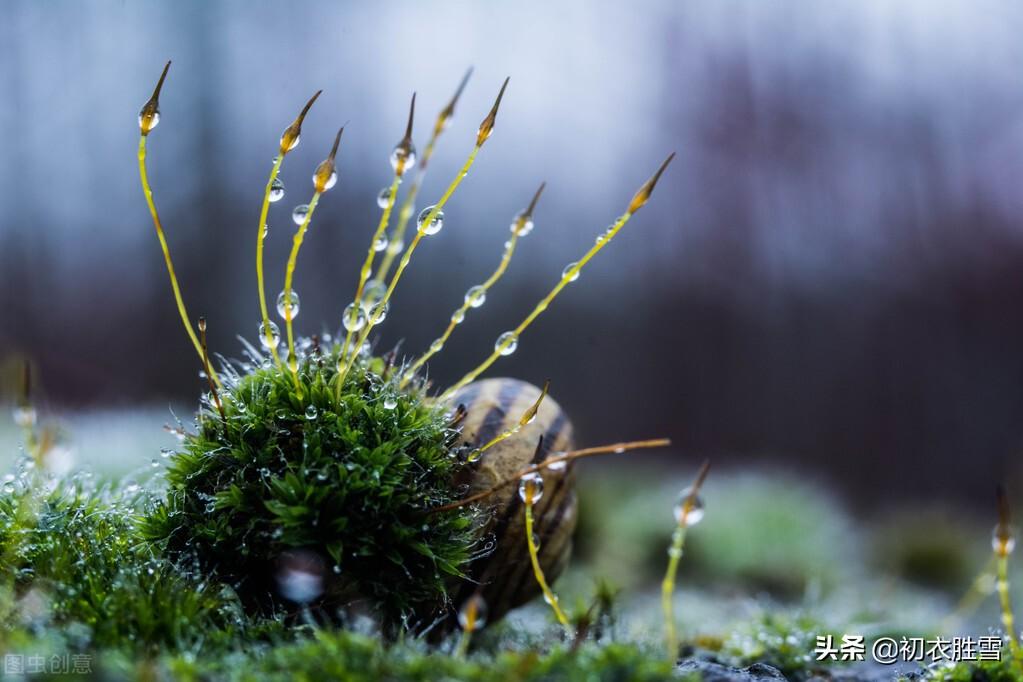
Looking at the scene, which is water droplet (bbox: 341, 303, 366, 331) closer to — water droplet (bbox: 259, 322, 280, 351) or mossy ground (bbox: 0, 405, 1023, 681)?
water droplet (bbox: 259, 322, 280, 351)

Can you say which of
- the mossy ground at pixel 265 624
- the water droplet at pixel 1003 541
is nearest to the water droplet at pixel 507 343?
the mossy ground at pixel 265 624

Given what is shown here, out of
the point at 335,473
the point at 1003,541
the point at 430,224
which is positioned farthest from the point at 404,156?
the point at 1003,541

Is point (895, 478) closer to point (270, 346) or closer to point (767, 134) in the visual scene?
point (767, 134)

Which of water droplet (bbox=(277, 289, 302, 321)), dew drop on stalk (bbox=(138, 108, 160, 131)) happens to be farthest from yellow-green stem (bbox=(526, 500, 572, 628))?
dew drop on stalk (bbox=(138, 108, 160, 131))

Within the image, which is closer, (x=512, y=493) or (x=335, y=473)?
(x=335, y=473)

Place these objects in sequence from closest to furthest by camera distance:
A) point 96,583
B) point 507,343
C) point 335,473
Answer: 1. point 96,583
2. point 335,473
3. point 507,343

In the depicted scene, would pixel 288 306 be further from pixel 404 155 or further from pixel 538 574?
pixel 538 574
